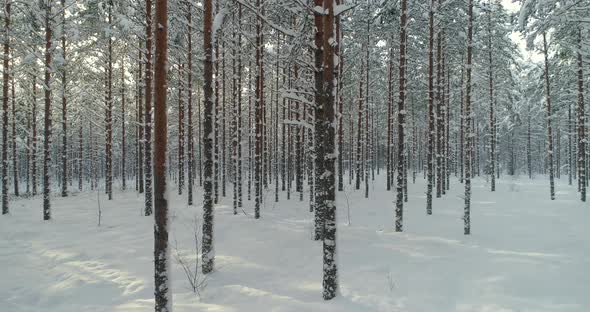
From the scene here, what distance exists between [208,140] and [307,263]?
412 centimetres

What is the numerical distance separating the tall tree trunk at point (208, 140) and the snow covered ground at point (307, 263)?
0.64 m

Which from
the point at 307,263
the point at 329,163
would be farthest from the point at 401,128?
the point at 329,163

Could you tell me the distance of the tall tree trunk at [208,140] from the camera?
8.70 meters

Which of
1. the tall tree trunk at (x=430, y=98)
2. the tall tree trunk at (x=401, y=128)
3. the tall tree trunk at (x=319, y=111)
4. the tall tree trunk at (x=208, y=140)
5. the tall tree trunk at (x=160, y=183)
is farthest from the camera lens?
the tall tree trunk at (x=430, y=98)

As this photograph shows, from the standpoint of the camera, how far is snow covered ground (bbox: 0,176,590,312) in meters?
7.11

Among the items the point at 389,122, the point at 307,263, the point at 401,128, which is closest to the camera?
the point at 307,263

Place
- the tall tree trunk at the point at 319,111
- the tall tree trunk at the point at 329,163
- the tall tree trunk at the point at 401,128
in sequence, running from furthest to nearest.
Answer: the tall tree trunk at the point at 401,128, the tall tree trunk at the point at 319,111, the tall tree trunk at the point at 329,163

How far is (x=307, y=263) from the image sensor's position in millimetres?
9641

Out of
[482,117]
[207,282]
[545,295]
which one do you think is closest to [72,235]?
[207,282]

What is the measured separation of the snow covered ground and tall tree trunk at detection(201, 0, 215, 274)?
64 centimetres

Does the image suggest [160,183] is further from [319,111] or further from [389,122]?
[389,122]

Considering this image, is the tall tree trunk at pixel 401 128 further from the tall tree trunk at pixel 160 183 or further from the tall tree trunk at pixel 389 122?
the tall tree trunk at pixel 160 183

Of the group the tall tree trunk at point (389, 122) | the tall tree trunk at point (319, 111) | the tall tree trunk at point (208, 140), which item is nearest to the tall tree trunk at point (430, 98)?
the tall tree trunk at point (389, 122)

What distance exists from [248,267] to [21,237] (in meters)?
9.17
